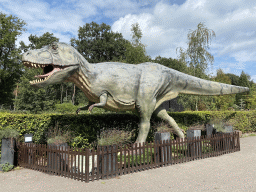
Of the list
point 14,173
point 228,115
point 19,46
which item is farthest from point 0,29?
point 228,115

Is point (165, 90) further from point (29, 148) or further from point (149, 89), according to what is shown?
point (29, 148)

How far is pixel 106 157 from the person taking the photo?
15.6 ft

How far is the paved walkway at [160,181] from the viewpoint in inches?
163

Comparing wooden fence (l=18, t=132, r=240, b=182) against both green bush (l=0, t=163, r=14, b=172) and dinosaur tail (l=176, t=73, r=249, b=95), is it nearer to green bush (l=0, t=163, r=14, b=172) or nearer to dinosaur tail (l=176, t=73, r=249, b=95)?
green bush (l=0, t=163, r=14, b=172)

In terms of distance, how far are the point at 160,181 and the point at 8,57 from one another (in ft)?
86.2

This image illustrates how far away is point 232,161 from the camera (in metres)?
6.47

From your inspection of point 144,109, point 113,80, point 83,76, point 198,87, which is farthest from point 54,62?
point 198,87

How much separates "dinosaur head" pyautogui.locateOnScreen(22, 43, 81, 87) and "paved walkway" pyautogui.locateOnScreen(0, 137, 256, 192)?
2342mm

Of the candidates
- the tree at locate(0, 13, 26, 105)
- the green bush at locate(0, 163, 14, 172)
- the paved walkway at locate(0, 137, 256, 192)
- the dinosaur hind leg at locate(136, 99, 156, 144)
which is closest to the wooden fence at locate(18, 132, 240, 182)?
the paved walkway at locate(0, 137, 256, 192)

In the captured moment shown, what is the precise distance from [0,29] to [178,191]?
27.2 metres

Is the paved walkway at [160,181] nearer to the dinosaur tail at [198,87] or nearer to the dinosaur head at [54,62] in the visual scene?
the dinosaur head at [54,62]

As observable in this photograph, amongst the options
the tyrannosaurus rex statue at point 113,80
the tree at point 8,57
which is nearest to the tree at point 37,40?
the tree at point 8,57

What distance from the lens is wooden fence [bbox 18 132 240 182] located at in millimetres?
4671

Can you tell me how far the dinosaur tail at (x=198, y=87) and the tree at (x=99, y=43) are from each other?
69.4 feet
